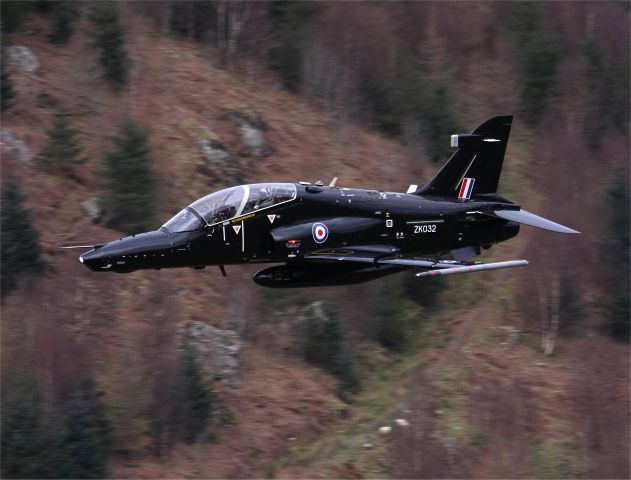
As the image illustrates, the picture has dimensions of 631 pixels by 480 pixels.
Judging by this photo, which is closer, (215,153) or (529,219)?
(529,219)

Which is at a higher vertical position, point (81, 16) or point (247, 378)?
point (81, 16)

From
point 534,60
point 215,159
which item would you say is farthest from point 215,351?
point 534,60

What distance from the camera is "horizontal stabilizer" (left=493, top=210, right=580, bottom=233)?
868 inches

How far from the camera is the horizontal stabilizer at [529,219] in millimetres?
22052

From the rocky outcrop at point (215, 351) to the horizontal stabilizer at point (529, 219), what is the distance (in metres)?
16.2

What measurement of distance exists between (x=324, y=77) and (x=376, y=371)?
56.6ft

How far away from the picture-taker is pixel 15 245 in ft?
116

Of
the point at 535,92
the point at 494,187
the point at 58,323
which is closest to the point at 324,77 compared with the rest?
the point at 535,92

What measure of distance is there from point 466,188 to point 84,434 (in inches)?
687

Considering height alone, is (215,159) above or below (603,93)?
below

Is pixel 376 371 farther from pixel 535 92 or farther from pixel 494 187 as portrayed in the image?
pixel 535 92

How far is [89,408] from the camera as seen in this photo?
34.9m

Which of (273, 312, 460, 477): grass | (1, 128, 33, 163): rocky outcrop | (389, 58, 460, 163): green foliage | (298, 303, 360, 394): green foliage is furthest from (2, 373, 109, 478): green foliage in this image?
(389, 58, 460, 163): green foliage

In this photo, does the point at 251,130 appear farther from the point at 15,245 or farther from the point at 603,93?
the point at 603,93
